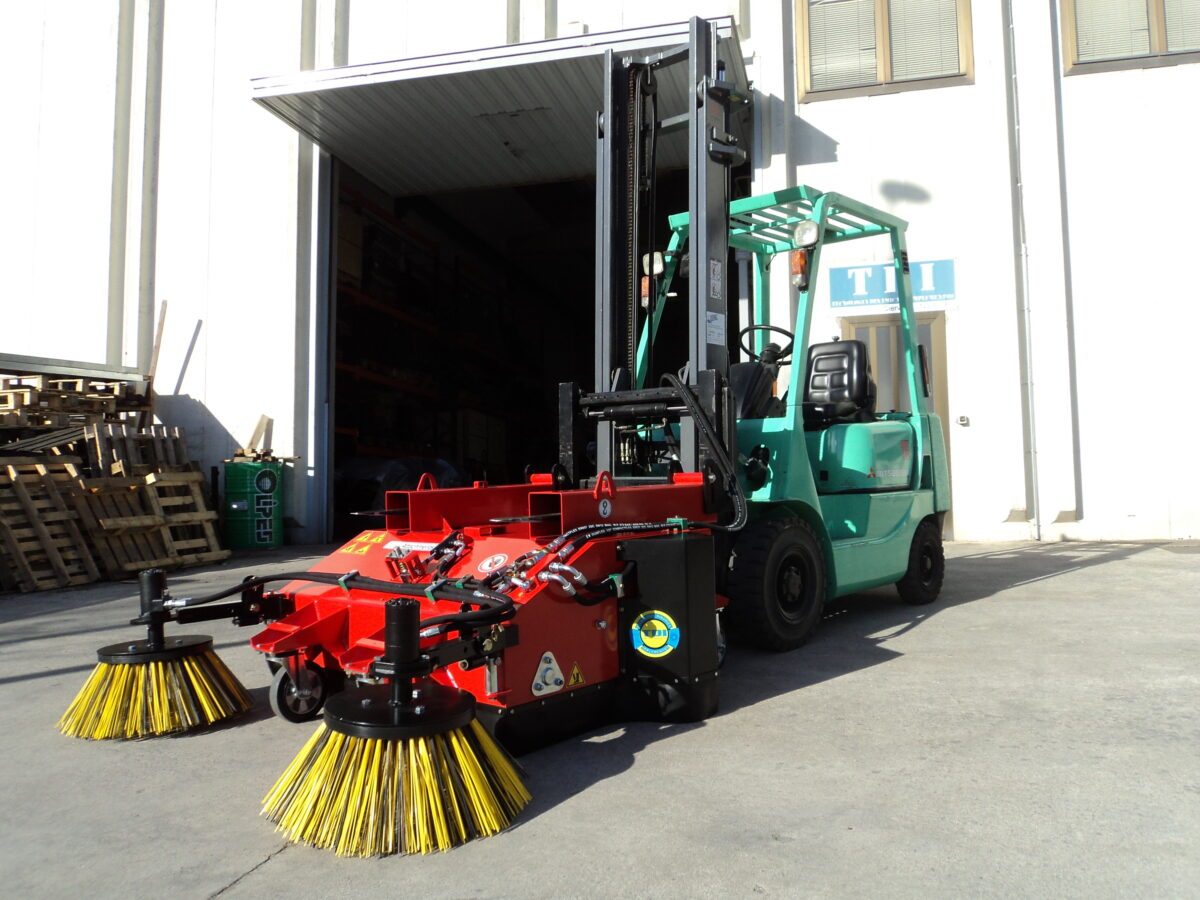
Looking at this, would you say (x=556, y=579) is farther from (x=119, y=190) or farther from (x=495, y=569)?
(x=119, y=190)

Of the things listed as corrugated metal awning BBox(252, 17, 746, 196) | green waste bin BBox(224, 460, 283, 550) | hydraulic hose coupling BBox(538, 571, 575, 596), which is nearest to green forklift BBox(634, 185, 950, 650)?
hydraulic hose coupling BBox(538, 571, 575, 596)

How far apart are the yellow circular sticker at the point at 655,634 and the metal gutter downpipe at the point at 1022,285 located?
8.84 m

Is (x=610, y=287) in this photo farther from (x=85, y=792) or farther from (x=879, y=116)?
(x=879, y=116)

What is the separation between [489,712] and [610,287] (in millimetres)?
2796

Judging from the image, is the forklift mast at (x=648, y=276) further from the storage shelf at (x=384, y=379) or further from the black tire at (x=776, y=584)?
the storage shelf at (x=384, y=379)

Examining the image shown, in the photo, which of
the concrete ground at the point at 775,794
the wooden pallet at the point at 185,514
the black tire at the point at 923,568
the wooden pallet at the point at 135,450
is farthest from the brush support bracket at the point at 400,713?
the wooden pallet at the point at 135,450

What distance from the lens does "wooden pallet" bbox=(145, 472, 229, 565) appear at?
32.5 feet

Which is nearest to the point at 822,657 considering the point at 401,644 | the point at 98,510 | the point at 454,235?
the point at 401,644

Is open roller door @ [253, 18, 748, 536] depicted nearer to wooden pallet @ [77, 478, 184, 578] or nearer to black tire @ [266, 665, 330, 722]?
wooden pallet @ [77, 478, 184, 578]

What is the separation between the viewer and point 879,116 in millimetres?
11617

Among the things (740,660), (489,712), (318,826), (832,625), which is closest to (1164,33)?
(832,625)

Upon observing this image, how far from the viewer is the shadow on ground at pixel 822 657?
3.19m

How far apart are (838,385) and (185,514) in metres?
7.51

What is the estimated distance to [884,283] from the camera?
11328 mm
